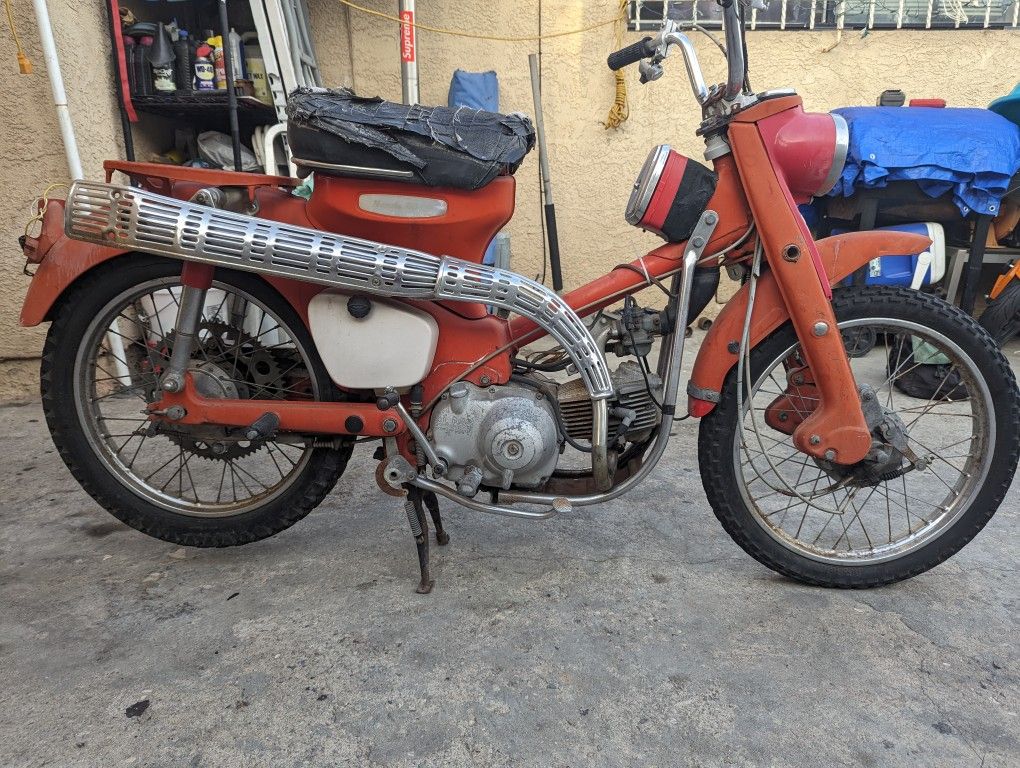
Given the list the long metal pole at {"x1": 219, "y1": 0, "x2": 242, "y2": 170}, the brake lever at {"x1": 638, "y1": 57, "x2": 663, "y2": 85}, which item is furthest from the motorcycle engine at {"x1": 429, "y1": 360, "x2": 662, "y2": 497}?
the long metal pole at {"x1": 219, "y1": 0, "x2": 242, "y2": 170}

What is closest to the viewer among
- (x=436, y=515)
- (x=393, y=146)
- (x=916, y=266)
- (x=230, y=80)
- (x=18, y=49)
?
(x=393, y=146)

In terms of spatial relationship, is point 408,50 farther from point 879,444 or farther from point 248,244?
point 879,444

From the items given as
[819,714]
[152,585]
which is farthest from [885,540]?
[152,585]

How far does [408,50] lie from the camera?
12.8ft

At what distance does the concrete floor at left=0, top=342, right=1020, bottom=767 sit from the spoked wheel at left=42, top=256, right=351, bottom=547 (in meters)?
0.18

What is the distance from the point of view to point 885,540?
2172 millimetres

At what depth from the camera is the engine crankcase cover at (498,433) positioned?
175 cm

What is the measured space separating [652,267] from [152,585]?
1.67 m

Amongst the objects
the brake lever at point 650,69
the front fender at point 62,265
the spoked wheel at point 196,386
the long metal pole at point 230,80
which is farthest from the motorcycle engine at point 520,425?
the long metal pole at point 230,80

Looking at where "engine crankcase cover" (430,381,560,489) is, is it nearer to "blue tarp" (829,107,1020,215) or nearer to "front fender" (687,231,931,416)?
"front fender" (687,231,931,416)

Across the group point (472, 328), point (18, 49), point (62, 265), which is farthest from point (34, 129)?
point (472, 328)

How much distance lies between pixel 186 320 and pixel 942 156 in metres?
3.83

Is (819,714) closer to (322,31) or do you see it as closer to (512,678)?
(512,678)

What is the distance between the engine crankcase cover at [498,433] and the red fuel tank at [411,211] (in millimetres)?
390
